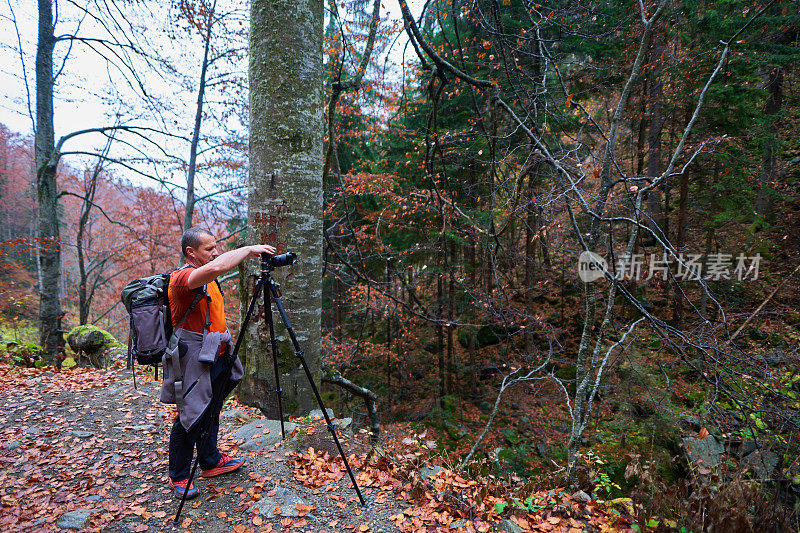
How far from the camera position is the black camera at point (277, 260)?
7.80ft

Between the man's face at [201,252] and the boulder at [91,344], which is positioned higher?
the man's face at [201,252]

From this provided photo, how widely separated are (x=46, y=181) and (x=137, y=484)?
28.9 ft

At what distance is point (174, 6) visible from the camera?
7328 mm

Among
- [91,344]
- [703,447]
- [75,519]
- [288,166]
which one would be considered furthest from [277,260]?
[91,344]

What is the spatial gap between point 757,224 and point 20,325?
27.0 meters

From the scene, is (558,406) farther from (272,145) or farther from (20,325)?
(20,325)

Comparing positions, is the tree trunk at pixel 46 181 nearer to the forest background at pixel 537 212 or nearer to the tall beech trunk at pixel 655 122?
the forest background at pixel 537 212

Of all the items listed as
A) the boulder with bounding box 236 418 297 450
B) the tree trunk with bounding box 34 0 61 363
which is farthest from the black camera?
the tree trunk with bounding box 34 0 61 363

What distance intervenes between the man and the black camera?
0.06 meters

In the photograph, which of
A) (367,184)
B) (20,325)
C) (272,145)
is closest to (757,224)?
(367,184)

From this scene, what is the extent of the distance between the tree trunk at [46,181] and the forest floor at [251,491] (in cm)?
506

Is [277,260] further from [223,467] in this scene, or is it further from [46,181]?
[46,181]

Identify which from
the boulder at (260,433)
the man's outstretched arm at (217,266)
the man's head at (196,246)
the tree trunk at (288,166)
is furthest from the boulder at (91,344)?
the man's outstretched arm at (217,266)

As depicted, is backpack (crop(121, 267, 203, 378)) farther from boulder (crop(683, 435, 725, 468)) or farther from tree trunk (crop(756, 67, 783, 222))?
tree trunk (crop(756, 67, 783, 222))
